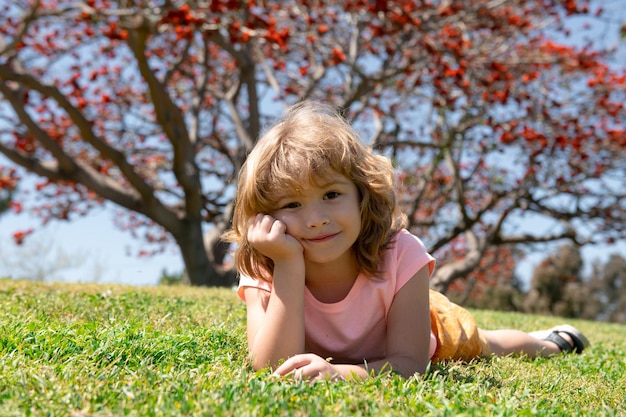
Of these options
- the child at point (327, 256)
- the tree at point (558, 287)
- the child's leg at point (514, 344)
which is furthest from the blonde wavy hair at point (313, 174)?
the tree at point (558, 287)

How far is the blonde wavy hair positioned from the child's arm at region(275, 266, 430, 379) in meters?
0.17

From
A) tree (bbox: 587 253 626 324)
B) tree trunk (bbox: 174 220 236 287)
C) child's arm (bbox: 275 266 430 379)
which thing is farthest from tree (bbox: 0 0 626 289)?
tree (bbox: 587 253 626 324)

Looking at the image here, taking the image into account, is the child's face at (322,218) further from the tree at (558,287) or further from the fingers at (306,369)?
the tree at (558,287)

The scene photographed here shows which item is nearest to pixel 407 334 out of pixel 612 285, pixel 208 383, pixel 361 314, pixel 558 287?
pixel 361 314

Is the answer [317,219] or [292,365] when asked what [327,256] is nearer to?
[317,219]

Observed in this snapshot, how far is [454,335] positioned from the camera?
9.53 ft

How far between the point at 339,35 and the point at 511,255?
9.90 meters

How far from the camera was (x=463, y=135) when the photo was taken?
10.2m

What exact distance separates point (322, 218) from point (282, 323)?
411 millimetres

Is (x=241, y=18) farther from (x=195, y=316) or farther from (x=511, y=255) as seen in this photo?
(x=511, y=255)

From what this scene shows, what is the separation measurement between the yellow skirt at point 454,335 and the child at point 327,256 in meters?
0.44

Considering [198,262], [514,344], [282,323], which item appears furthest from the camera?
[198,262]

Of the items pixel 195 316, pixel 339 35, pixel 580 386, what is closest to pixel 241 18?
pixel 339 35

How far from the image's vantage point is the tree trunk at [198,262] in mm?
8992
